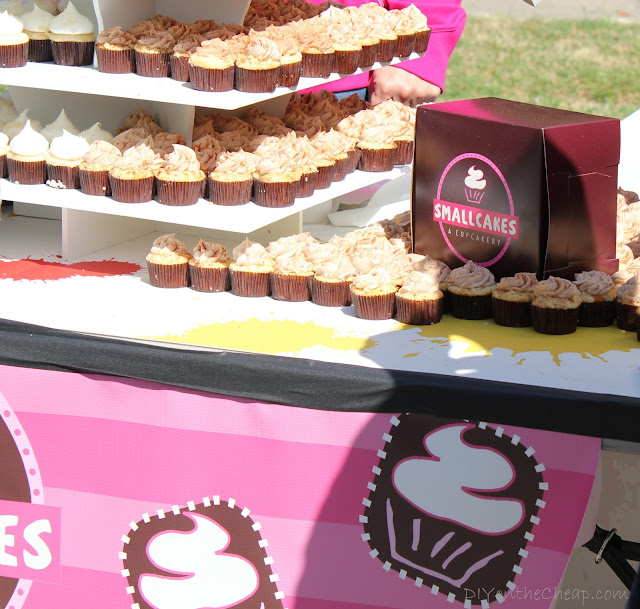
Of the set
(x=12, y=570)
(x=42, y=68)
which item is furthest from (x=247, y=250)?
(x=12, y=570)

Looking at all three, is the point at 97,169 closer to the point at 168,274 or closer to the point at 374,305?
the point at 168,274

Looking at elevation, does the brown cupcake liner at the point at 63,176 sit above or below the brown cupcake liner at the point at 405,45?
below

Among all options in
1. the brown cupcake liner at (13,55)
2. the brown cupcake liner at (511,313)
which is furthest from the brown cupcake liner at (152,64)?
the brown cupcake liner at (511,313)

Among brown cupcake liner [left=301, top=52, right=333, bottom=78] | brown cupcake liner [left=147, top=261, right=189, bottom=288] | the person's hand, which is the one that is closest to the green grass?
the person's hand

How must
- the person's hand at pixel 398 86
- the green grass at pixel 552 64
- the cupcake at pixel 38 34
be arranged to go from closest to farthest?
the cupcake at pixel 38 34
the person's hand at pixel 398 86
the green grass at pixel 552 64

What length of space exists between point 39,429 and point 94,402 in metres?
0.13

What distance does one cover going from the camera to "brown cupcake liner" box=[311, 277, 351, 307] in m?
2.04

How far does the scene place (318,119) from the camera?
2.54 metres

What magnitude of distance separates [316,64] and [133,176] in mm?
493

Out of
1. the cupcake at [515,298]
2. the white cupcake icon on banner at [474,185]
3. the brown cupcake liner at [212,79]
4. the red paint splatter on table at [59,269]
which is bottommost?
the red paint splatter on table at [59,269]

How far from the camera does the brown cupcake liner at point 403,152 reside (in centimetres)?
257

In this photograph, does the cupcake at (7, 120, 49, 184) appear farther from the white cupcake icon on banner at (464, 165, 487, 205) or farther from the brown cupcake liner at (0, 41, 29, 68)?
the white cupcake icon on banner at (464, 165, 487, 205)

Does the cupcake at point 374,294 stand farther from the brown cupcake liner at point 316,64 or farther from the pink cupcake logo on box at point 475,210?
the brown cupcake liner at point 316,64

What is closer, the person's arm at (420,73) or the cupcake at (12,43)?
the cupcake at (12,43)
